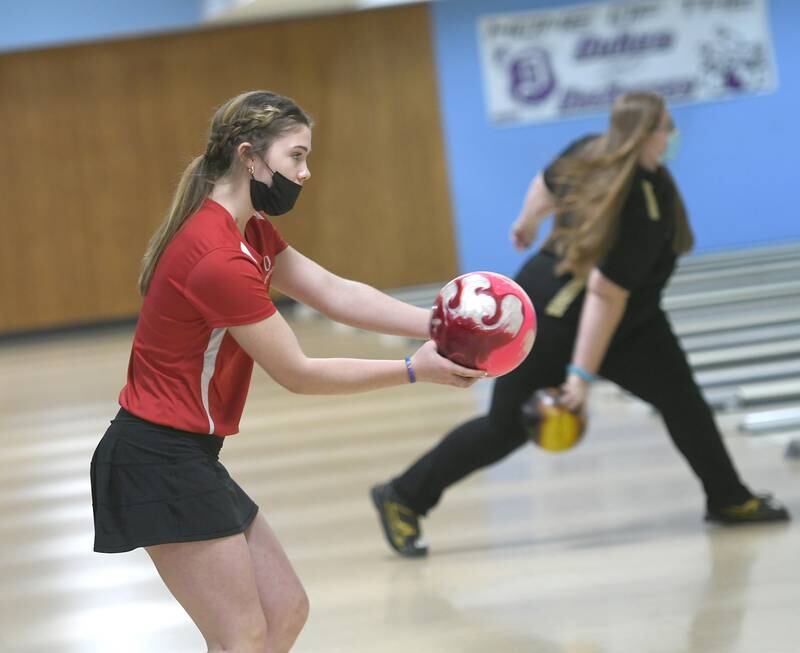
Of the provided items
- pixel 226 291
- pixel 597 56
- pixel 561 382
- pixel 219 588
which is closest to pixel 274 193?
pixel 226 291

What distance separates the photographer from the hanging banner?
1262cm

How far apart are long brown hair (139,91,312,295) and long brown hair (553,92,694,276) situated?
1718 mm

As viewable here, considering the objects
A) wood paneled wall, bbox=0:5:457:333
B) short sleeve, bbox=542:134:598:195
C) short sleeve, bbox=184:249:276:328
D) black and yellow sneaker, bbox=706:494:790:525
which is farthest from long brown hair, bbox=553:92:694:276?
wood paneled wall, bbox=0:5:457:333

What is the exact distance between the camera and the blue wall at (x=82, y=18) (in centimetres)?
1184

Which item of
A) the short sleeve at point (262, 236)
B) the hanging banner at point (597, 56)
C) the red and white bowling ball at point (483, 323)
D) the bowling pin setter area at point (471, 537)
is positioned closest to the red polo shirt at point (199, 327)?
the short sleeve at point (262, 236)

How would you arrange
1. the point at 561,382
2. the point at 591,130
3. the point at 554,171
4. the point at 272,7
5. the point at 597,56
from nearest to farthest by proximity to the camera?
1. the point at 554,171
2. the point at 561,382
3. the point at 272,7
4. the point at 597,56
5. the point at 591,130

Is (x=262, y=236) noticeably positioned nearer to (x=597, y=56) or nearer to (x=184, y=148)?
(x=184, y=148)

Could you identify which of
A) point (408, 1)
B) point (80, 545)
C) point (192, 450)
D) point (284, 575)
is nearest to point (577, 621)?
point (284, 575)

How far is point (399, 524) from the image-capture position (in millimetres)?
4371

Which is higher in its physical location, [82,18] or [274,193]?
[82,18]

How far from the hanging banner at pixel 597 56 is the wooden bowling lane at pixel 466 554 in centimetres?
601

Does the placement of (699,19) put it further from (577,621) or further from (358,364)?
(358,364)

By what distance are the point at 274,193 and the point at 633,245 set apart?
1.86 m

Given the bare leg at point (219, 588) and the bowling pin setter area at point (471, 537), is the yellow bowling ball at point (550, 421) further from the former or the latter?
the bare leg at point (219, 588)
